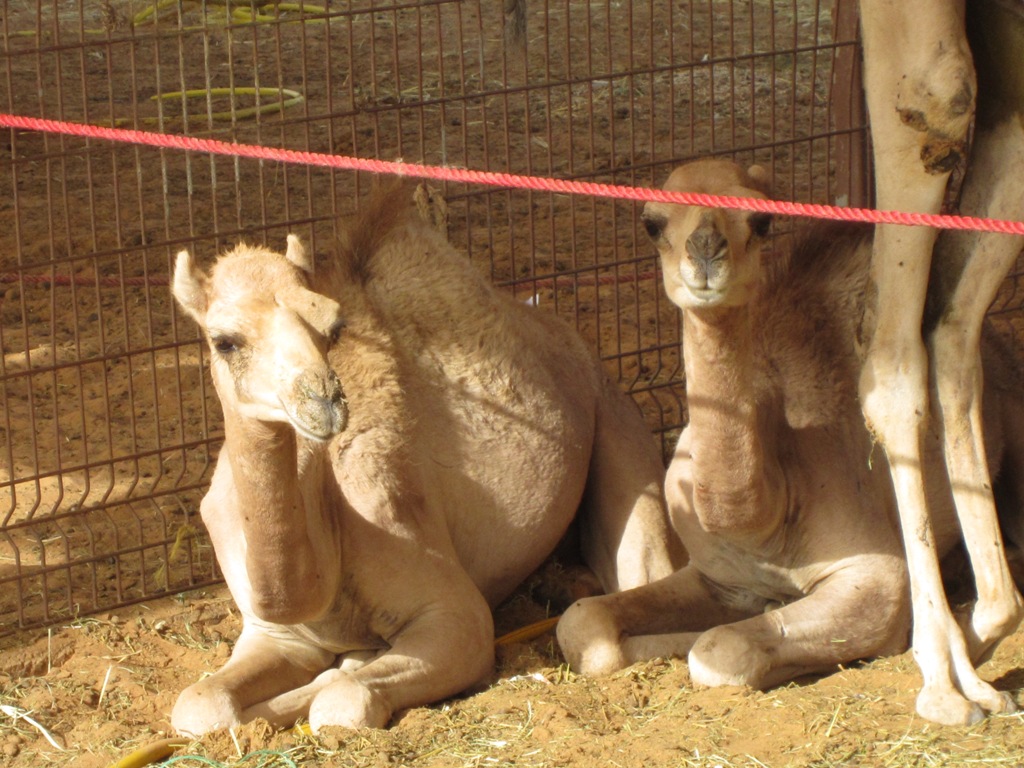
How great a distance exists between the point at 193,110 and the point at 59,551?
20.9 feet

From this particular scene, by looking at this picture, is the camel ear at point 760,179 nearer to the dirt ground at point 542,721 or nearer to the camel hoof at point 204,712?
the dirt ground at point 542,721

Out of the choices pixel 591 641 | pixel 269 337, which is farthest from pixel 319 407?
pixel 591 641

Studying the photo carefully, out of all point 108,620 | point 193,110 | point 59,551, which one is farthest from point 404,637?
point 193,110

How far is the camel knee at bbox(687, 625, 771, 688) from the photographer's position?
4.57 m

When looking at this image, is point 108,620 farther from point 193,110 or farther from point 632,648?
point 193,110

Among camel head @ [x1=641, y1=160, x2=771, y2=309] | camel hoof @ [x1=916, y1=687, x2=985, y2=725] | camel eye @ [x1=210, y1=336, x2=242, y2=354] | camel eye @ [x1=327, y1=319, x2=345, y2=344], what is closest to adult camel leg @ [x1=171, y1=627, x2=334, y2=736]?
camel eye @ [x1=210, y1=336, x2=242, y2=354]

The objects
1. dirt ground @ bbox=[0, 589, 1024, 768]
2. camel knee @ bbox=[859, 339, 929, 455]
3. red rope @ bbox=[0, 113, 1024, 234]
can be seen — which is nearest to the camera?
red rope @ bbox=[0, 113, 1024, 234]

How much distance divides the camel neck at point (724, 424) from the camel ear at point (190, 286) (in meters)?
1.36

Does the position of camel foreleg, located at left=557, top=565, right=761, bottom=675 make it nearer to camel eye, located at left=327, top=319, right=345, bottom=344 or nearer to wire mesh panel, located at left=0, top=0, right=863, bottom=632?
wire mesh panel, located at left=0, top=0, right=863, bottom=632

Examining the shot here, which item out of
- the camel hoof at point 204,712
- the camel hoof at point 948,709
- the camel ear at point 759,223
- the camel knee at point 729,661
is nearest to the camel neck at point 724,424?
the camel ear at point 759,223

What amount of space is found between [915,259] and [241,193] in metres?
5.24

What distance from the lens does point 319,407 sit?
3715mm

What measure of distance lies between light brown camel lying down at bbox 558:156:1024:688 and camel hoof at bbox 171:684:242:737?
3.71 ft

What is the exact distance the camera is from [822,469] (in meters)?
4.99
